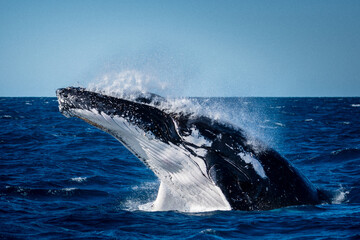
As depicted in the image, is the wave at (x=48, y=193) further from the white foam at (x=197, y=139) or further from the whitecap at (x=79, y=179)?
the white foam at (x=197, y=139)

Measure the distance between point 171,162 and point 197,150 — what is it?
1.36ft

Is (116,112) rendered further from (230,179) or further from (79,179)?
(79,179)

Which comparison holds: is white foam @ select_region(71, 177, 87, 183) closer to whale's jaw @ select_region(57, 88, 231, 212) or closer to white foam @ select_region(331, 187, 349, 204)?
whale's jaw @ select_region(57, 88, 231, 212)

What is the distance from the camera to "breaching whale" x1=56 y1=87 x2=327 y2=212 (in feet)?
16.9

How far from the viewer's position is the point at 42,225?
17.7ft

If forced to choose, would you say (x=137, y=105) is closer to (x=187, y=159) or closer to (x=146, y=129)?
(x=146, y=129)

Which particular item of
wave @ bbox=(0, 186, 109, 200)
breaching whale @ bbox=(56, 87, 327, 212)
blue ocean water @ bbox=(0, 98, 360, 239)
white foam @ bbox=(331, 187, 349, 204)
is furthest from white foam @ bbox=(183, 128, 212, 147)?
wave @ bbox=(0, 186, 109, 200)

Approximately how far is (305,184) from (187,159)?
6.01 feet

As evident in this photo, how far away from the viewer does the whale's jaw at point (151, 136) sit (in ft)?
16.8

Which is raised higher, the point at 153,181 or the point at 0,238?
the point at 153,181

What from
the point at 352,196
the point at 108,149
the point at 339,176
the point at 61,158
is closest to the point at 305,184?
the point at 352,196

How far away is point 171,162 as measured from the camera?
5.42m

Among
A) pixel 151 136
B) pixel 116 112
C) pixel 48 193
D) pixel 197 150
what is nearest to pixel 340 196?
pixel 197 150

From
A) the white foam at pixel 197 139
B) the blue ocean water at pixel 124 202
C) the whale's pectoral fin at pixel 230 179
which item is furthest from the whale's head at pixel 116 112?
the blue ocean water at pixel 124 202
